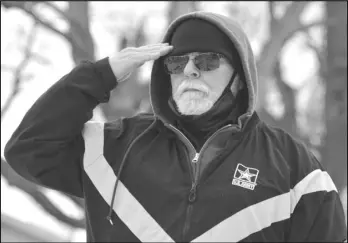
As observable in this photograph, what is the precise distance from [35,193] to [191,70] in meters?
3.26

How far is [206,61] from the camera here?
1988 millimetres

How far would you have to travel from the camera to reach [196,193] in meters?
1.80

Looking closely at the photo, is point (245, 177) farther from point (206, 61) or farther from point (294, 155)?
point (206, 61)

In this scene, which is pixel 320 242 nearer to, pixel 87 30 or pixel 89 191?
pixel 89 191

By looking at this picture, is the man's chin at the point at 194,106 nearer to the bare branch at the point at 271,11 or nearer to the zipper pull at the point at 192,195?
the zipper pull at the point at 192,195

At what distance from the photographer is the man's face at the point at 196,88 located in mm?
1959

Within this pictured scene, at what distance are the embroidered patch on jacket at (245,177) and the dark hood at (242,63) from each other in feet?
0.66

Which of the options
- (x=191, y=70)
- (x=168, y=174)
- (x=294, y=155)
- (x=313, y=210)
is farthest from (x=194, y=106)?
(x=313, y=210)

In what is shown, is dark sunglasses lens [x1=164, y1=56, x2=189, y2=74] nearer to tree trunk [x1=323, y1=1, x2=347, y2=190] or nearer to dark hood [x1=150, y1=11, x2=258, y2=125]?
dark hood [x1=150, y1=11, x2=258, y2=125]

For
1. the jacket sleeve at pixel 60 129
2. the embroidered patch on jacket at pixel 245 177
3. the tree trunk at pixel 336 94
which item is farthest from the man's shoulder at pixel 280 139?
the tree trunk at pixel 336 94

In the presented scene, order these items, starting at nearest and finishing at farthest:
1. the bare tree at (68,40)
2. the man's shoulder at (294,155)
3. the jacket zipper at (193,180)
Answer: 1. the jacket zipper at (193,180)
2. the man's shoulder at (294,155)
3. the bare tree at (68,40)

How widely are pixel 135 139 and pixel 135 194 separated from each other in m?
0.21

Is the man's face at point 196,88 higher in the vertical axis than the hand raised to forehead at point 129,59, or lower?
lower

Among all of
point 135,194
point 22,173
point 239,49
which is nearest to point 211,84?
point 239,49
